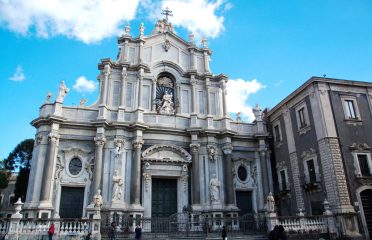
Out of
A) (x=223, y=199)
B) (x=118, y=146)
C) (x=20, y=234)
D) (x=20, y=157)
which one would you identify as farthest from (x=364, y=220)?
(x=20, y=157)

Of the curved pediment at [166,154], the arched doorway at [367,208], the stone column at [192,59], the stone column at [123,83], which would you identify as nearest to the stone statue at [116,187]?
the curved pediment at [166,154]

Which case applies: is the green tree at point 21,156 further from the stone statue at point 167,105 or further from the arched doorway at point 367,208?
the arched doorway at point 367,208

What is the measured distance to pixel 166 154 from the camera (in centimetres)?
2042

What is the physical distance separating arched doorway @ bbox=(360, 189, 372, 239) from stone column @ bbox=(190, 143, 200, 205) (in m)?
9.25

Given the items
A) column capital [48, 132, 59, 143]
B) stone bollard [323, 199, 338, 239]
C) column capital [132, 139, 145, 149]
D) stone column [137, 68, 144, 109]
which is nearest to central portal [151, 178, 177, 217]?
column capital [132, 139, 145, 149]

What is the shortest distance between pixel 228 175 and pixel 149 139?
19.1 ft

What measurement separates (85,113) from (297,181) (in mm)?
14246

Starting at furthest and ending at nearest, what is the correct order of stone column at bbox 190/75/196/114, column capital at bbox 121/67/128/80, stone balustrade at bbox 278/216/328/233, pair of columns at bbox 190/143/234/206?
1. stone column at bbox 190/75/196/114
2. column capital at bbox 121/67/128/80
3. pair of columns at bbox 190/143/234/206
4. stone balustrade at bbox 278/216/328/233

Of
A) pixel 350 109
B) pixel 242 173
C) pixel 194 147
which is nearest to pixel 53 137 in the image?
pixel 194 147

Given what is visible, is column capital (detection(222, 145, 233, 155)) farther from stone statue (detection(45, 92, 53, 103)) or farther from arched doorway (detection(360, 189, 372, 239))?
stone statue (detection(45, 92, 53, 103))

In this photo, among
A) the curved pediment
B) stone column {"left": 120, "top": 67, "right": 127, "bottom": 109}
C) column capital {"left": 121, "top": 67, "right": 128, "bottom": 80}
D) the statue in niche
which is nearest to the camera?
the curved pediment

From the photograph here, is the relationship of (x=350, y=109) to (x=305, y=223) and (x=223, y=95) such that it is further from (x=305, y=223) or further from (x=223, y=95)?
(x=223, y=95)

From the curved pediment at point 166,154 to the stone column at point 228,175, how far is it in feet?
8.56

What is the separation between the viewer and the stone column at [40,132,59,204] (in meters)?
17.3
